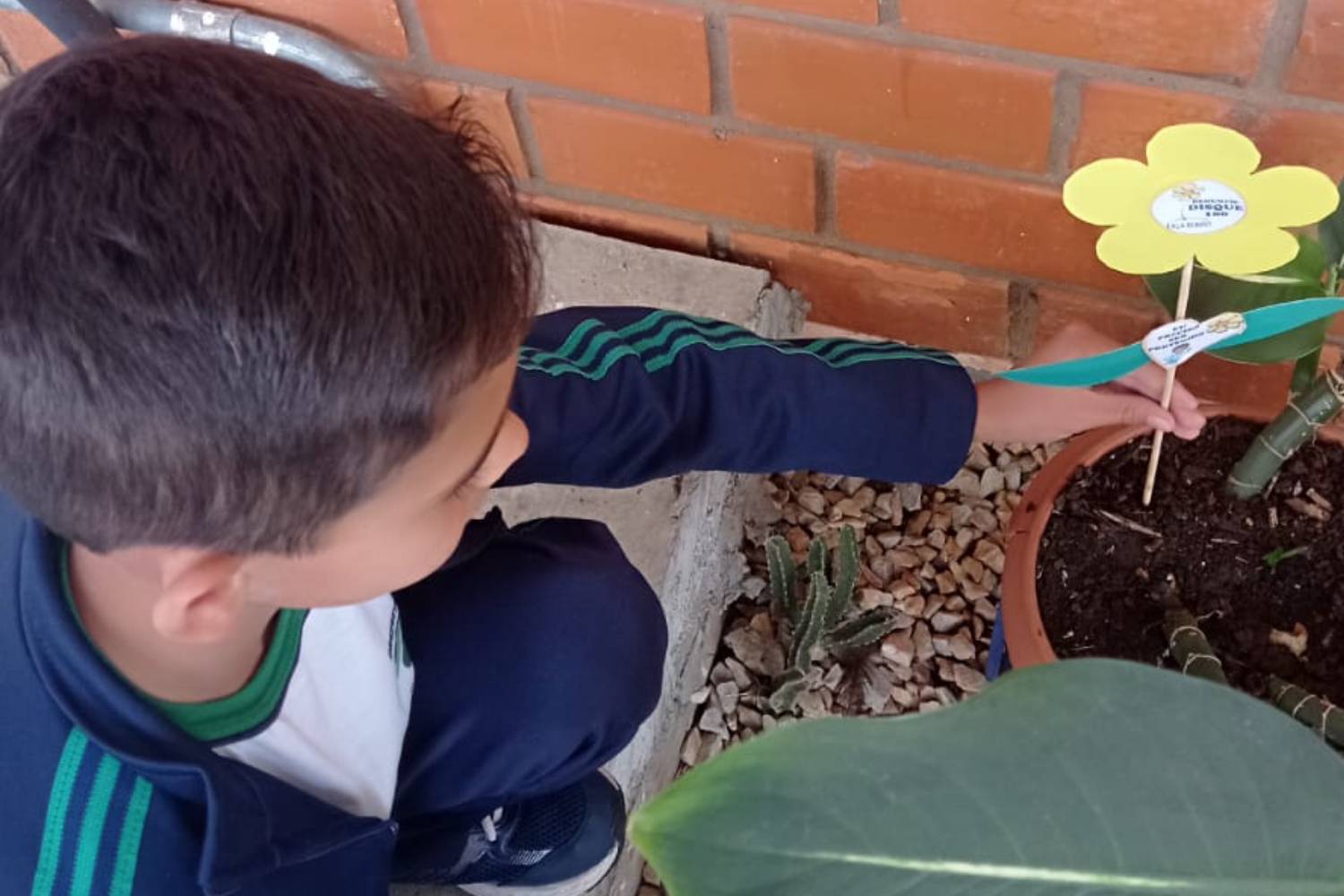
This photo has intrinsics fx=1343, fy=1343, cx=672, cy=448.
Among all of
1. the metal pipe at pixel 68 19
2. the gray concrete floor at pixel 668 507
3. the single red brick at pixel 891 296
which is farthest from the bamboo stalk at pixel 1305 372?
the metal pipe at pixel 68 19

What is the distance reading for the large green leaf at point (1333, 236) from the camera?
0.80m

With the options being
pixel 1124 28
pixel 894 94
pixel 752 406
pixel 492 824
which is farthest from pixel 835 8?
pixel 492 824

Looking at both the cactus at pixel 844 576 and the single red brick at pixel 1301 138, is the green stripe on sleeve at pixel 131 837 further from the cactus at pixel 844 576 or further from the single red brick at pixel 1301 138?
the single red brick at pixel 1301 138

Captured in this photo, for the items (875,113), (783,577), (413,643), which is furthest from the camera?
(783,577)

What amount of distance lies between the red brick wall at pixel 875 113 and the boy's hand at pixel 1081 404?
213 millimetres

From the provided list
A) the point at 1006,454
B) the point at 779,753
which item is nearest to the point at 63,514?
the point at 779,753

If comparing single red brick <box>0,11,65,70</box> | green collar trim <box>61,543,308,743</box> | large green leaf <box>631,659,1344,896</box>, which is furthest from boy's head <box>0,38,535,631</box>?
single red brick <box>0,11,65,70</box>

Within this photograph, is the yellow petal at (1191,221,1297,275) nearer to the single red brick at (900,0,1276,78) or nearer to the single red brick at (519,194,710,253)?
the single red brick at (900,0,1276,78)

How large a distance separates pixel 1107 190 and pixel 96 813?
61 cm

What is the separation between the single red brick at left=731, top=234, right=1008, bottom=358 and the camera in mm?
1240

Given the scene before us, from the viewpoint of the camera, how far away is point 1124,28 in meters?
0.94

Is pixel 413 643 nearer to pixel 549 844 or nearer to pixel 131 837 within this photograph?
pixel 549 844

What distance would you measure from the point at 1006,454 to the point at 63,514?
91cm

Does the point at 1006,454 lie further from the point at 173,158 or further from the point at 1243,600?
the point at 173,158
